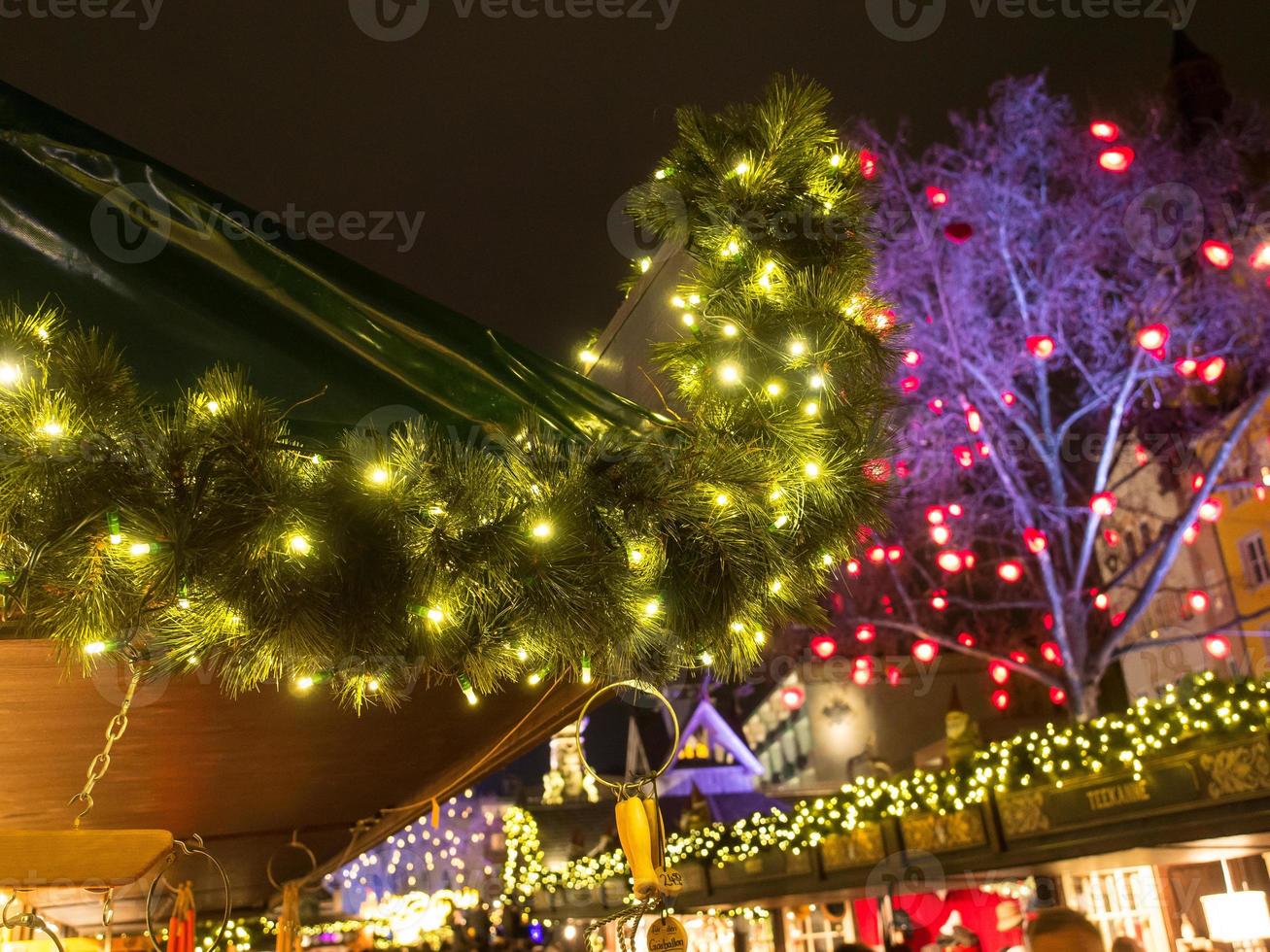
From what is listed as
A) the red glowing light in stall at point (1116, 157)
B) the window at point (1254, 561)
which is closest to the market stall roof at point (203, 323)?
the red glowing light in stall at point (1116, 157)

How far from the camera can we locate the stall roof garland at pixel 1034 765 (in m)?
6.75

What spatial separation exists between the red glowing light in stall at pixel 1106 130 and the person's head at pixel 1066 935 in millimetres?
11794

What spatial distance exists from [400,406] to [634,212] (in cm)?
76

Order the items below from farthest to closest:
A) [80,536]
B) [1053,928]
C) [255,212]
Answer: [1053,928] < [255,212] < [80,536]

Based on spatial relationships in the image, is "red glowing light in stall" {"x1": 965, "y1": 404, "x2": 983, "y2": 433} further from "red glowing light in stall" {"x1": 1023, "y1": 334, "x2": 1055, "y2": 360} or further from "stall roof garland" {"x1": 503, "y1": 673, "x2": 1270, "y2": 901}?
"stall roof garland" {"x1": 503, "y1": 673, "x2": 1270, "y2": 901}

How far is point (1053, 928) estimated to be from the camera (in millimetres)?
4145

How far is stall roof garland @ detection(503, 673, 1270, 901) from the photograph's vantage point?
6.75 meters

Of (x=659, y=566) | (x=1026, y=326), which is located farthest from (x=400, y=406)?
(x=1026, y=326)

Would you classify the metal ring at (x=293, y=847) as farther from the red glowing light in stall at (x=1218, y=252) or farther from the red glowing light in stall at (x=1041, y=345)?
the red glowing light in stall at (x=1218, y=252)

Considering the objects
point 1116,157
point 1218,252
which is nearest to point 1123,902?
point 1218,252

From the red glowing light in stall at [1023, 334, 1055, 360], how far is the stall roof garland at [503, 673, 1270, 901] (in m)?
6.04

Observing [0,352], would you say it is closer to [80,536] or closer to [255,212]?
[80,536]

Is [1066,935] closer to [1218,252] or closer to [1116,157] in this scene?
[1218,252]

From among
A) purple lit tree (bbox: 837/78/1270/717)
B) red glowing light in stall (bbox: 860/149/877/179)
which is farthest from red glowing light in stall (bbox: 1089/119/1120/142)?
red glowing light in stall (bbox: 860/149/877/179)
